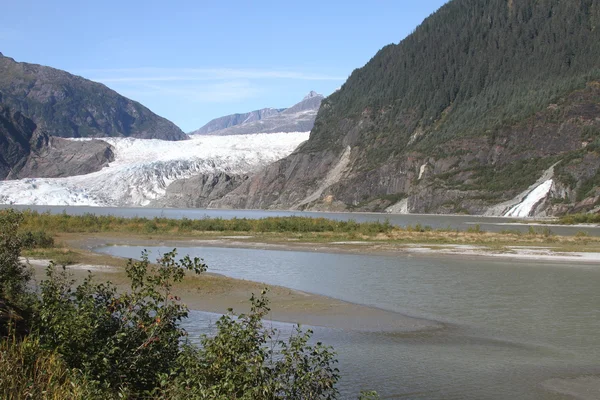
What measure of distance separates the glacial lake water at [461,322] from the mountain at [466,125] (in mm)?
67150

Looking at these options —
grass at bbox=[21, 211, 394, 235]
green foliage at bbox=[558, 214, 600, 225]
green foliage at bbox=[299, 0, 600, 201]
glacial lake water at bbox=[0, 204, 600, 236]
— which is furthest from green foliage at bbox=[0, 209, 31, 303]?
green foliage at bbox=[299, 0, 600, 201]

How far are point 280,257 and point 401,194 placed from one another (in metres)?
92.1

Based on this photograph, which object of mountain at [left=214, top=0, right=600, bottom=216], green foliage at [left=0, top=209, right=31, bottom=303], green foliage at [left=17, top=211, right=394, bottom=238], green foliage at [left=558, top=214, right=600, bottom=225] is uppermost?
mountain at [left=214, top=0, right=600, bottom=216]

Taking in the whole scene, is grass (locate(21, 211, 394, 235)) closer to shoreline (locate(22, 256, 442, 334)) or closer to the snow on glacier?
shoreline (locate(22, 256, 442, 334))

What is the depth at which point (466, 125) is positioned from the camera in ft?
447

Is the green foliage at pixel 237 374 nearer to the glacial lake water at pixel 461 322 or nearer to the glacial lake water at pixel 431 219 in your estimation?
the glacial lake water at pixel 461 322

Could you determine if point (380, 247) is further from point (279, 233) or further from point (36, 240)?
point (36, 240)

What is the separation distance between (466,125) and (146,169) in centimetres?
7633

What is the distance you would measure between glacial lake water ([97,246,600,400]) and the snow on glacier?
4792 inches

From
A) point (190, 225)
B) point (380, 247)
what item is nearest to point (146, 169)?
point (190, 225)

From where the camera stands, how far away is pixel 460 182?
11575cm

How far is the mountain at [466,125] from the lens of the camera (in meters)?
109

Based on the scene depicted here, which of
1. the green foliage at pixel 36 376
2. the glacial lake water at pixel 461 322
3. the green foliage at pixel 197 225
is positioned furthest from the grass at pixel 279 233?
the green foliage at pixel 36 376

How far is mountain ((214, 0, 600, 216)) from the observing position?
109 metres
